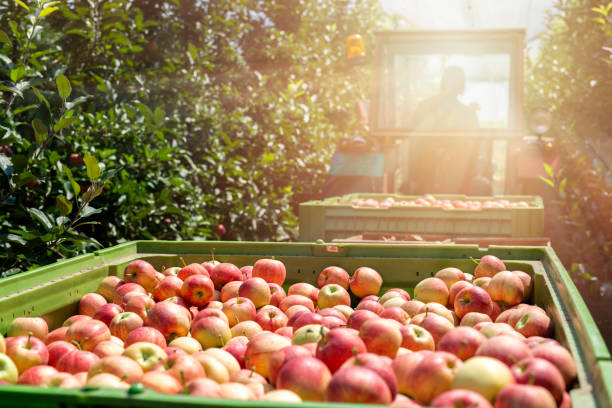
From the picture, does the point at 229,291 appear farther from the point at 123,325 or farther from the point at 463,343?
the point at 463,343

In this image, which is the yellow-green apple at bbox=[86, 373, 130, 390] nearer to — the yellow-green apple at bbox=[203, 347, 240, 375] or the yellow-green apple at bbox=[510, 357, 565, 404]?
the yellow-green apple at bbox=[203, 347, 240, 375]

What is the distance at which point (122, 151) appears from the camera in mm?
3881

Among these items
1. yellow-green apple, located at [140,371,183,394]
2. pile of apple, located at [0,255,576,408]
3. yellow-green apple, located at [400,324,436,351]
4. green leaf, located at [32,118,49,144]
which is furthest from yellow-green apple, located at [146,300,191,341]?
green leaf, located at [32,118,49,144]

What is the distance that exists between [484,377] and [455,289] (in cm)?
107

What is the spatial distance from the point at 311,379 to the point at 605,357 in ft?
2.19

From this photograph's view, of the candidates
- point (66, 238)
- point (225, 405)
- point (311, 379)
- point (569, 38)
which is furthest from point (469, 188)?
point (225, 405)

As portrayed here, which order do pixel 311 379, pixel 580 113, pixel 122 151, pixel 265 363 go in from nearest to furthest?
1. pixel 311 379
2. pixel 265 363
3. pixel 122 151
4. pixel 580 113

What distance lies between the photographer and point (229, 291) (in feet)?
8.28

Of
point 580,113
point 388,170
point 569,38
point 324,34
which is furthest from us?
point 324,34

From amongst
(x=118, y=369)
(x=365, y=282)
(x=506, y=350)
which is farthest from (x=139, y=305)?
(x=506, y=350)

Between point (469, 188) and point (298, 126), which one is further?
point (298, 126)

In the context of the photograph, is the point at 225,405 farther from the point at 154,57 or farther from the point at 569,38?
the point at 569,38

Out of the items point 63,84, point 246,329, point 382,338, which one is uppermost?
point 63,84

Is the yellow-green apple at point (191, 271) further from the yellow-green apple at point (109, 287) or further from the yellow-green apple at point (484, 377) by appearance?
the yellow-green apple at point (484, 377)
